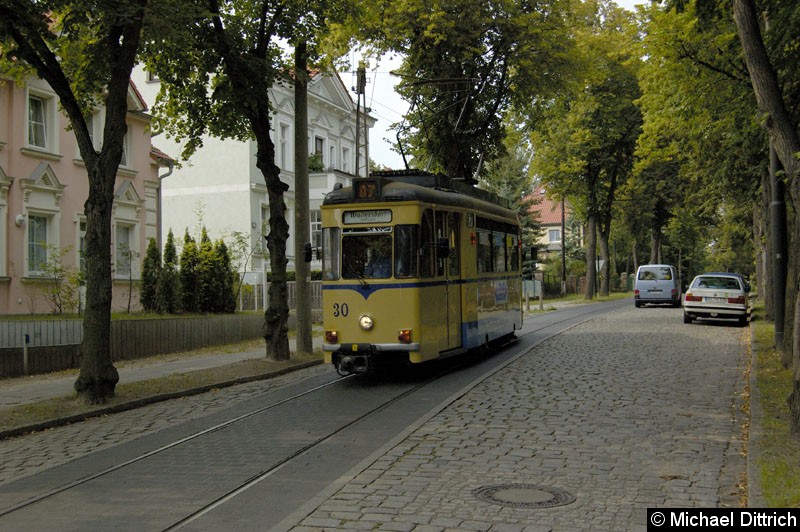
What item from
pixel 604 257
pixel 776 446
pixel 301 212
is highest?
pixel 301 212

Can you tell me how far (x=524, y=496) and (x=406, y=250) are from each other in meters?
6.95

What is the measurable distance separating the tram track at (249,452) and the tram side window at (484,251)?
9.04 feet

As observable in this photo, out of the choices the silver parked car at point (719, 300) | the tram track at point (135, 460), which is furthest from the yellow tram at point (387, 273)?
the silver parked car at point (719, 300)

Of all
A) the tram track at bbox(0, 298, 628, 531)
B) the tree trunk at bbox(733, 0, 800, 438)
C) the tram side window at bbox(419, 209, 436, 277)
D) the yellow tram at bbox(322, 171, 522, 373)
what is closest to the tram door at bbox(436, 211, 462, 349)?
Result: the yellow tram at bbox(322, 171, 522, 373)

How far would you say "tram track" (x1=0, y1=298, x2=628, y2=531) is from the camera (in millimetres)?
6258

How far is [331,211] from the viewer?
43.6ft

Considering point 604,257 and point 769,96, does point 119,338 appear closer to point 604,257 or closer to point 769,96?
point 769,96

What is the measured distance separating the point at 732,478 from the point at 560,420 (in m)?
2.89

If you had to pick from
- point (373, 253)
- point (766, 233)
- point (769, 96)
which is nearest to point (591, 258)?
point (766, 233)

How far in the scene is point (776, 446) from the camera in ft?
25.0

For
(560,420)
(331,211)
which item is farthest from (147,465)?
(331,211)

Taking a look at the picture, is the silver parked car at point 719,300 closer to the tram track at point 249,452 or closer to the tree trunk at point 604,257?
the tram track at point 249,452

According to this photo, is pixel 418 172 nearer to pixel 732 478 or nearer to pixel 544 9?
pixel 732 478

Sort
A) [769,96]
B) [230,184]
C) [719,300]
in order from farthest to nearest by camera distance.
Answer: [230,184] → [719,300] → [769,96]
